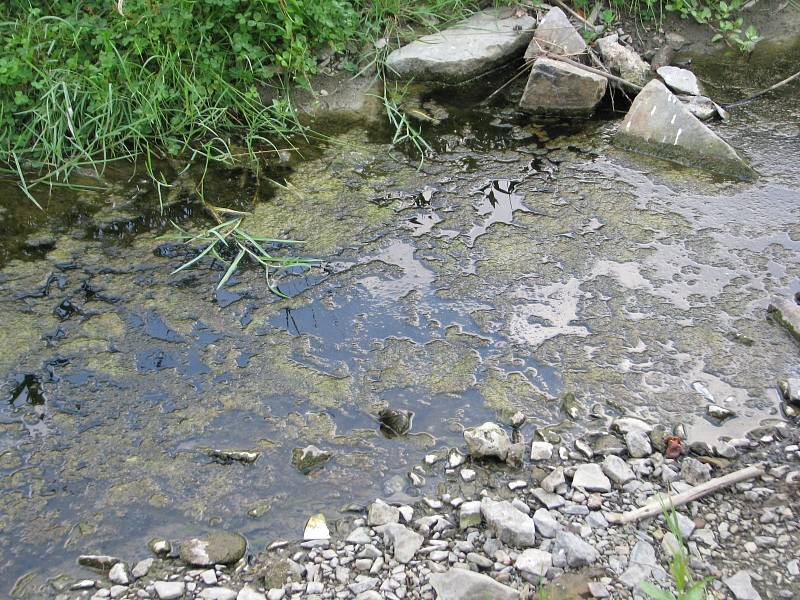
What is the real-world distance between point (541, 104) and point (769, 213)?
1.22 metres

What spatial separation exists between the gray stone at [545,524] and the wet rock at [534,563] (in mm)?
68

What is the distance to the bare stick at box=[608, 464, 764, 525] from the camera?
201cm

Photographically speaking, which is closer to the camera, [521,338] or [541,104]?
[521,338]

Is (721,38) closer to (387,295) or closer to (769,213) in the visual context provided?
(769,213)

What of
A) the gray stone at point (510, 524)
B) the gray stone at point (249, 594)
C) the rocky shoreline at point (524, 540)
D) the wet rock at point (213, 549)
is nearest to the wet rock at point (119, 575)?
the rocky shoreline at point (524, 540)

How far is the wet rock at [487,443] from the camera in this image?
7.24 ft

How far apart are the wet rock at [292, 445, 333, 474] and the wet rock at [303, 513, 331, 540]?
17 cm

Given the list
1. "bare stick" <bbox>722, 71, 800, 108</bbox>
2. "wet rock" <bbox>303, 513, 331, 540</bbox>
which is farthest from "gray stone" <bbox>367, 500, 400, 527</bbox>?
"bare stick" <bbox>722, 71, 800, 108</bbox>

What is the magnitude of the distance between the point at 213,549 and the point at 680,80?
312cm

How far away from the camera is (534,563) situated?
1896mm

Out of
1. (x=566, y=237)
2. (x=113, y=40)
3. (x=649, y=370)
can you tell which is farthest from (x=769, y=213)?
(x=113, y=40)

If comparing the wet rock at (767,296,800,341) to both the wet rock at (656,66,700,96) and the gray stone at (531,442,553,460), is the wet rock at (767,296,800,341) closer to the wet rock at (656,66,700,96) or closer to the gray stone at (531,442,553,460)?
the gray stone at (531,442,553,460)

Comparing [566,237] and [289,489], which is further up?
[566,237]

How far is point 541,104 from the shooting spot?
12.7ft
